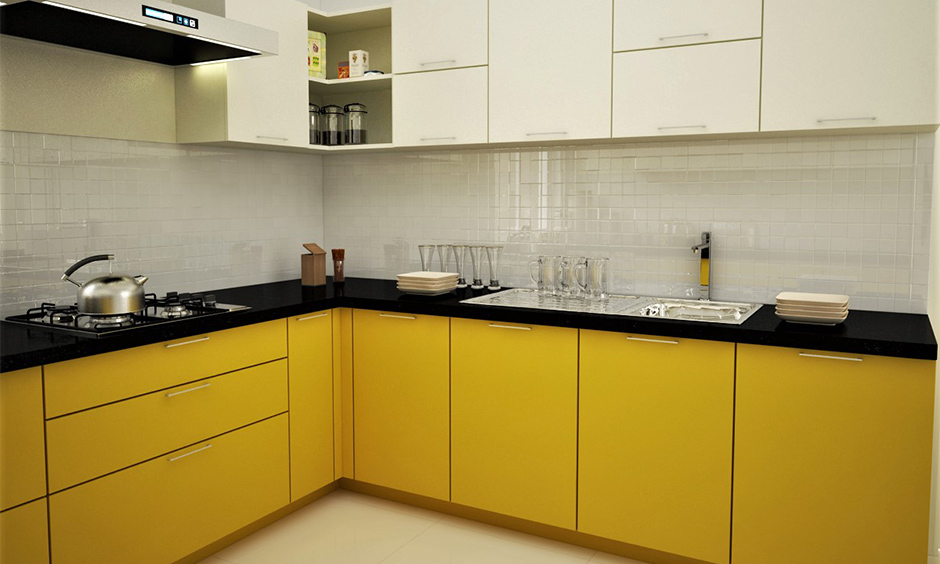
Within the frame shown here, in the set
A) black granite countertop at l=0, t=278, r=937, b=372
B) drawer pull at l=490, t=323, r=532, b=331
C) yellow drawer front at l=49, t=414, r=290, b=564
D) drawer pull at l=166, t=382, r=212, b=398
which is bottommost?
yellow drawer front at l=49, t=414, r=290, b=564

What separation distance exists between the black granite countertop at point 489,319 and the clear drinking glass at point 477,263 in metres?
0.20

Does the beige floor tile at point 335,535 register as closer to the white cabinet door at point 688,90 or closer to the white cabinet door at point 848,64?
the white cabinet door at point 688,90

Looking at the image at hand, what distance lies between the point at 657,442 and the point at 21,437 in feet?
6.60

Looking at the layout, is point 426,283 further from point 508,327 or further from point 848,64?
point 848,64

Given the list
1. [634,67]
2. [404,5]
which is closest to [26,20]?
[404,5]

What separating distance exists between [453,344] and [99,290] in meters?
1.31

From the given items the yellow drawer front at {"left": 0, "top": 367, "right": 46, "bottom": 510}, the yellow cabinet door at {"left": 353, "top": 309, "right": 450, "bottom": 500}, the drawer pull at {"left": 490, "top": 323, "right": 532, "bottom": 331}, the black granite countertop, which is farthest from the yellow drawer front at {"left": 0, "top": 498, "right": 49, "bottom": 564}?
the drawer pull at {"left": 490, "top": 323, "right": 532, "bottom": 331}

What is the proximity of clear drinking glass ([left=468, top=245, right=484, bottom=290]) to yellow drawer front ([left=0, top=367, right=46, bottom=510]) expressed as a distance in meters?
1.97

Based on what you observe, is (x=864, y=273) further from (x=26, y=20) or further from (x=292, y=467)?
(x=26, y=20)

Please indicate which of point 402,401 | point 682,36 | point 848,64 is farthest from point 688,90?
point 402,401

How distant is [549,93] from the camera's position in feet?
10.1

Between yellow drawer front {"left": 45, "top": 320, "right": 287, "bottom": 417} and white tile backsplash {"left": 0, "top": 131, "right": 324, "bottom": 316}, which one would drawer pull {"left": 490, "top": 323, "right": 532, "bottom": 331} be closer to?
yellow drawer front {"left": 45, "top": 320, "right": 287, "bottom": 417}

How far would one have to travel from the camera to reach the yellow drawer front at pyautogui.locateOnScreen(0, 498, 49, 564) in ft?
6.79

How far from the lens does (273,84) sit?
130 inches
